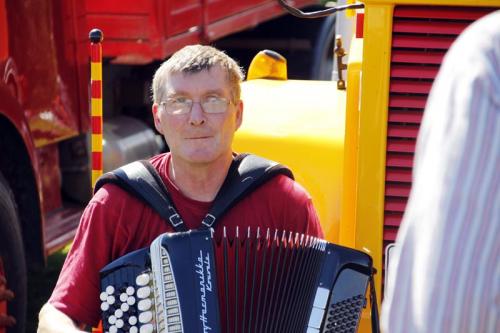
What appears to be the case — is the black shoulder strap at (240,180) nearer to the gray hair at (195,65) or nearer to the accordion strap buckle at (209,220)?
the accordion strap buckle at (209,220)

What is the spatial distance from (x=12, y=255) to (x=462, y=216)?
286cm

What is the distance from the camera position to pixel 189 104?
245cm

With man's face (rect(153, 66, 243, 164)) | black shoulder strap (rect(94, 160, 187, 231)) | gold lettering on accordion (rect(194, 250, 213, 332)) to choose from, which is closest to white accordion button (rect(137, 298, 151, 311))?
gold lettering on accordion (rect(194, 250, 213, 332))

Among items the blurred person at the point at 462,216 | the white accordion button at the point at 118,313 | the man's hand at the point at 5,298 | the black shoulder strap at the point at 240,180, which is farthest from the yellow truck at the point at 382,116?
the blurred person at the point at 462,216

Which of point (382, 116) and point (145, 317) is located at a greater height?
point (382, 116)

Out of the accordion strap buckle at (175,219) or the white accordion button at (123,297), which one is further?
the accordion strap buckle at (175,219)

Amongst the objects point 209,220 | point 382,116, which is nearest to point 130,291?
point 209,220

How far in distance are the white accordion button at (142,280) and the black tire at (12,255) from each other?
1.59 meters

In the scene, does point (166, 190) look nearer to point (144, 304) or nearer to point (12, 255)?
point (144, 304)

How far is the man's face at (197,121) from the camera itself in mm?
2439

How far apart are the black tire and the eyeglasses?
142cm

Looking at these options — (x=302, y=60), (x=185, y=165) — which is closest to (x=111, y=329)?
(x=185, y=165)

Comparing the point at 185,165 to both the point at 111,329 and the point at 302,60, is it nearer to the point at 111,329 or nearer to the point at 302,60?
the point at 111,329

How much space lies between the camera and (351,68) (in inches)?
112
